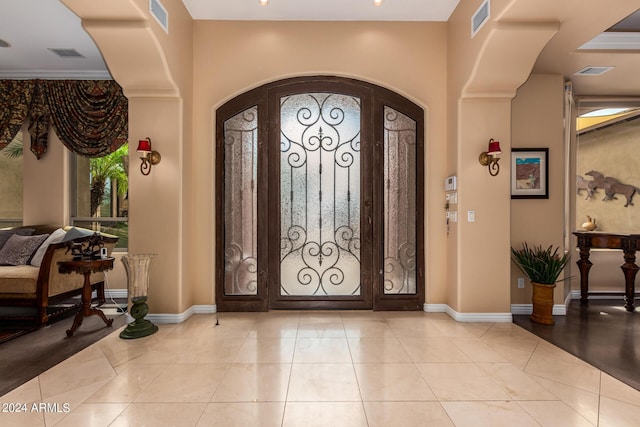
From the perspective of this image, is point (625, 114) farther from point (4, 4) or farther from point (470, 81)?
point (4, 4)

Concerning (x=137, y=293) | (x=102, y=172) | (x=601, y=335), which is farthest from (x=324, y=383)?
(x=102, y=172)

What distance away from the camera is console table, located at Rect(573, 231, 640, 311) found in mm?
4219

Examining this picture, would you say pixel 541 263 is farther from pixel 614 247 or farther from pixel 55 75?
pixel 55 75

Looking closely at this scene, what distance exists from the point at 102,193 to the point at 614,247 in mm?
7291

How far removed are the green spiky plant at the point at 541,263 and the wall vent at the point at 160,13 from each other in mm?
4658

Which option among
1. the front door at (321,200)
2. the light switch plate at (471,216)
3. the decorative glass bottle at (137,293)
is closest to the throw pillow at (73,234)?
the decorative glass bottle at (137,293)

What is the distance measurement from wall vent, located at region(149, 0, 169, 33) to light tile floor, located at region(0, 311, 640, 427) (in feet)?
10.3

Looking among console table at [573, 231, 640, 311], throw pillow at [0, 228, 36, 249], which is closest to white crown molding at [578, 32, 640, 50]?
console table at [573, 231, 640, 311]

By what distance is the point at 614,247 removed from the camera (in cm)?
432

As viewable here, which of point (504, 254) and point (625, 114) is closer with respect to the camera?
point (504, 254)

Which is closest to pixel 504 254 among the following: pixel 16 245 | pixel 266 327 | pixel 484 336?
pixel 484 336

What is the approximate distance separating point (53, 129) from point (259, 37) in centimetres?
342

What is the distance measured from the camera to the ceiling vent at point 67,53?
14.5ft

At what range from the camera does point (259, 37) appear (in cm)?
416
